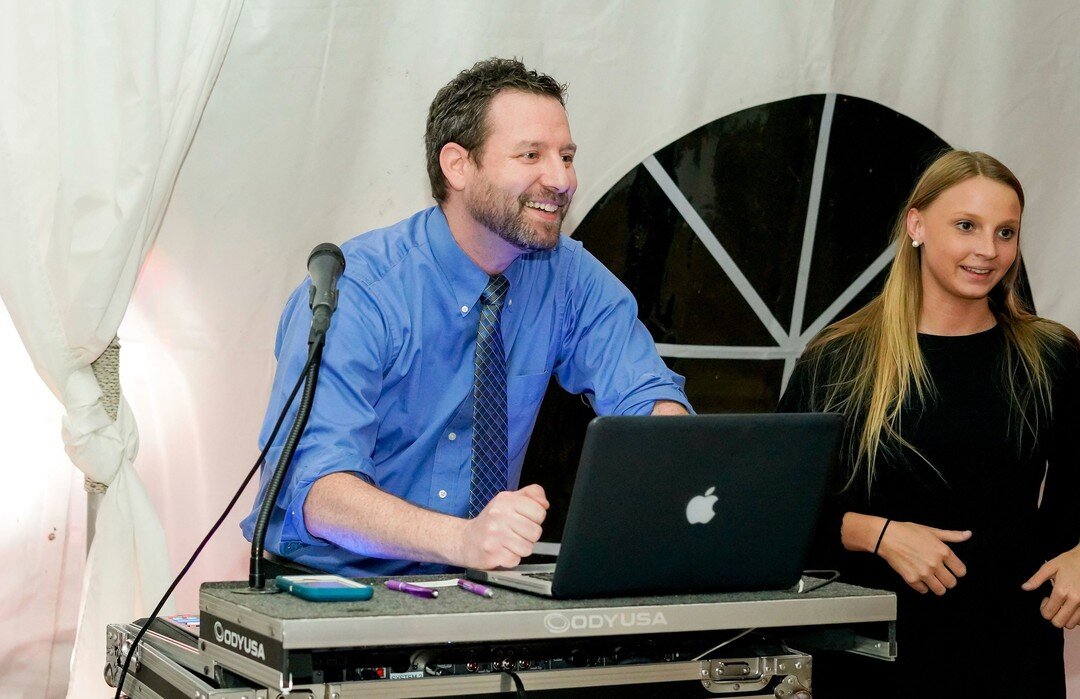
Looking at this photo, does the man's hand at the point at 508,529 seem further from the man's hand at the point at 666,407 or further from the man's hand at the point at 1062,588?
the man's hand at the point at 1062,588

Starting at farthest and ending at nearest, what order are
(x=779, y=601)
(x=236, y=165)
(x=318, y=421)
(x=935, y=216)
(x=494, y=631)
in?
(x=236, y=165)
(x=935, y=216)
(x=318, y=421)
(x=779, y=601)
(x=494, y=631)

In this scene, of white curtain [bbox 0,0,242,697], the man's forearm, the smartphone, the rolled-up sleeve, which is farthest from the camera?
white curtain [bbox 0,0,242,697]

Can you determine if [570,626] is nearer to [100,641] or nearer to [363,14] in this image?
[100,641]

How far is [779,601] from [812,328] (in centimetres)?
175

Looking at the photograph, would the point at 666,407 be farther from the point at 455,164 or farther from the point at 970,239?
the point at 970,239

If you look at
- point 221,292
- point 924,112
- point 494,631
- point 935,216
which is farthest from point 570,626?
point 924,112

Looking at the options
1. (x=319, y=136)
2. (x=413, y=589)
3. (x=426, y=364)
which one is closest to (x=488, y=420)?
(x=426, y=364)

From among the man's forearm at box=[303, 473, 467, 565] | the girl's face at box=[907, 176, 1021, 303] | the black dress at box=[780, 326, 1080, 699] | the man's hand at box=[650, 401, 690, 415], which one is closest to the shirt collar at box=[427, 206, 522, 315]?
the man's hand at box=[650, 401, 690, 415]

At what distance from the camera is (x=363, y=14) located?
97.7 inches

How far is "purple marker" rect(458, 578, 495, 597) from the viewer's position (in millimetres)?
1221

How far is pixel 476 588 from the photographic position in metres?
1.24

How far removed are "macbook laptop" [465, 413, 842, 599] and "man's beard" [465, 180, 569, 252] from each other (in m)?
0.72

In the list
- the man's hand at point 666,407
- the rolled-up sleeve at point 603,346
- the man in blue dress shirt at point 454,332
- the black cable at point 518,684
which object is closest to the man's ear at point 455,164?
the man in blue dress shirt at point 454,332

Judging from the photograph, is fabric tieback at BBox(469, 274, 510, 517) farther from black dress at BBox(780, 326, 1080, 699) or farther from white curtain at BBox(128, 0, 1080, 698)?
white curtain at BBox(128, 0, 1080, 698)
